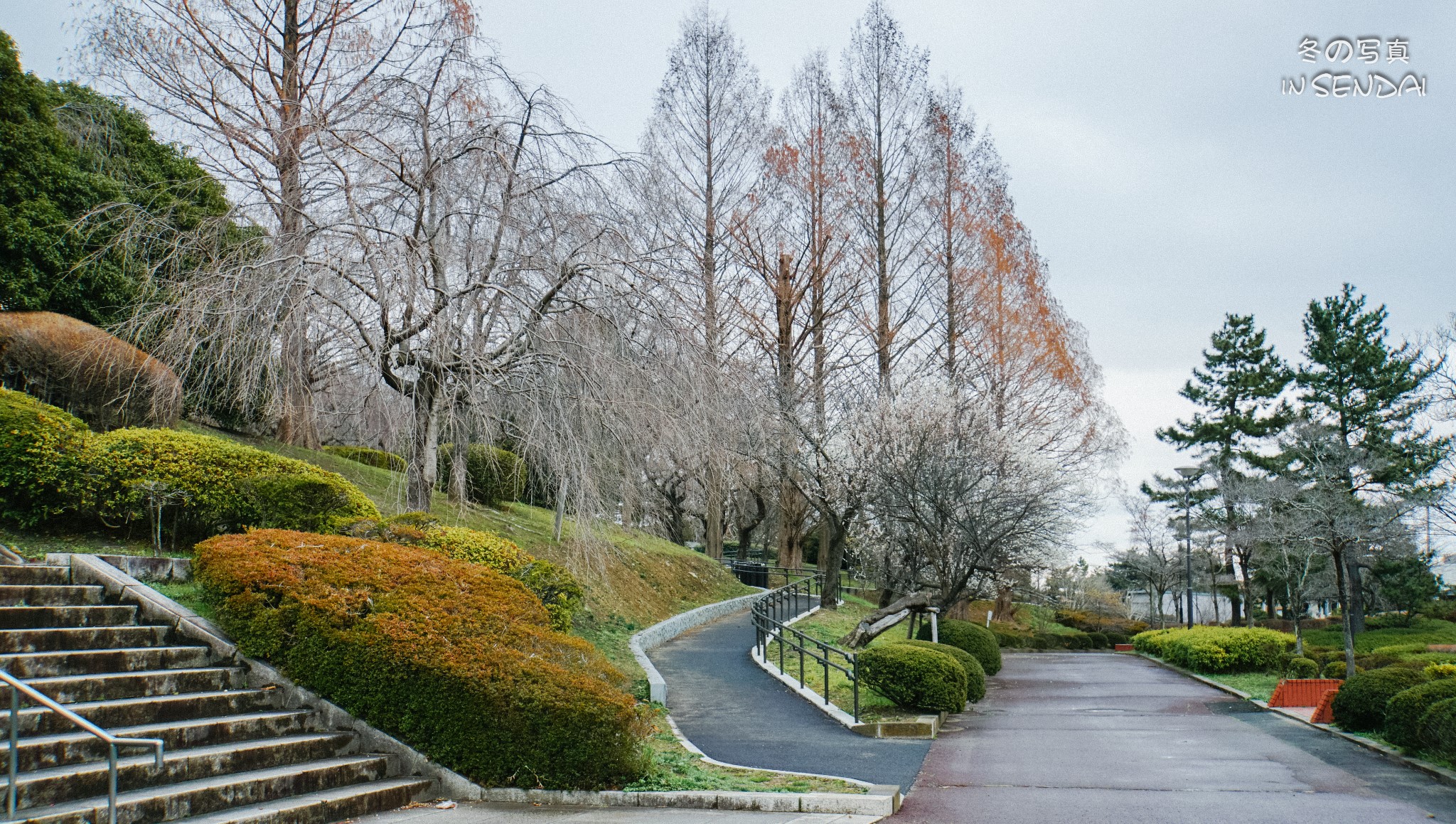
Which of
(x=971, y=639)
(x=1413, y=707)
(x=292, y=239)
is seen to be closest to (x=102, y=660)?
(x=292, y=239)

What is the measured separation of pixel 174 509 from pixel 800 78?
2100 centimetres

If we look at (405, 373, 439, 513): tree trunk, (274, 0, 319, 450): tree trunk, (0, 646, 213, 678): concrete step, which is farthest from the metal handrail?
(405, 373, 439, 513): tree trunk

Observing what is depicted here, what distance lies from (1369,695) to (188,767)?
12.6 meters

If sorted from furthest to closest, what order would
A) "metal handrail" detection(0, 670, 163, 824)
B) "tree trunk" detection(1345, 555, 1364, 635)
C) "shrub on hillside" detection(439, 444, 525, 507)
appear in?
"tree trunk" detection(1345, 555, 1364, 635)
"shrub on hillside" detection(439, 444, 525, 507)
"metal handrail" detection(0, 670, 163, 824)

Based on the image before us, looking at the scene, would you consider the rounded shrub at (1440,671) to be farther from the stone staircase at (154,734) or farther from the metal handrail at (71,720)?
the metal handrail at (71,720)

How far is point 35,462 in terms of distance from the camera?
9.40 m

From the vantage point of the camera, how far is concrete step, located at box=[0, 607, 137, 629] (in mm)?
7232

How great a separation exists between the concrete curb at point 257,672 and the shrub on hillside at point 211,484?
4.86 ft

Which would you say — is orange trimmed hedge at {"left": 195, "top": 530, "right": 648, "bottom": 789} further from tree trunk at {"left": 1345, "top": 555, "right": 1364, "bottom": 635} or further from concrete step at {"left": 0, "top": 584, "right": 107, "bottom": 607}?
tree trunk at {"left": 1345, "top": 555, "right": 1364, "bottom": 635}

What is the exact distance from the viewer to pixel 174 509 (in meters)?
10.4

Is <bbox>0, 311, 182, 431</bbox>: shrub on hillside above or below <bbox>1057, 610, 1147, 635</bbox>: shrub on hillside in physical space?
above

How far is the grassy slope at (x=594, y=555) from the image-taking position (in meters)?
12.7

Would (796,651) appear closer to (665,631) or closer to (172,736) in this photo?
(665,631)

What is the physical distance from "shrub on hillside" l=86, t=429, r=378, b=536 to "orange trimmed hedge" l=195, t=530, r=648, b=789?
1.59 m
